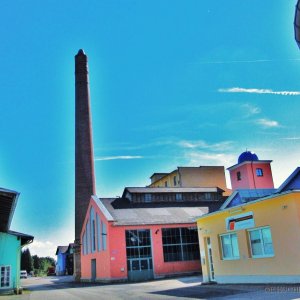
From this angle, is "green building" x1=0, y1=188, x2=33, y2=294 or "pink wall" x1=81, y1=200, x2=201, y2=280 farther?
"pink wall" x1=81, y1=200, x2=201, y2=280

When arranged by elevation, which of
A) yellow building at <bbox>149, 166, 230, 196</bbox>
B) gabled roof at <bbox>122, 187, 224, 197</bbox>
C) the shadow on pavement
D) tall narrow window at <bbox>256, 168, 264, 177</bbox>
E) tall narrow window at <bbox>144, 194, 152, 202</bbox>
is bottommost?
the shadow on pavement

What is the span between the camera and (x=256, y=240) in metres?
16.2

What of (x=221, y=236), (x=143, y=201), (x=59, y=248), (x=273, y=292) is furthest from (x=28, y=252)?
A: (x=273, y=292)

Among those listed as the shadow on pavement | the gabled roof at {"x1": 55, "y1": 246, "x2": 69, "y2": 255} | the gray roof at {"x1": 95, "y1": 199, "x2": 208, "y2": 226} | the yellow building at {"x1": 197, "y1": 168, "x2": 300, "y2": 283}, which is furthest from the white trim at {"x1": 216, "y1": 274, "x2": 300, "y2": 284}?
the gabled roof at {"x1": 55, "y1": 246, "x2": 69, "y2": 255}

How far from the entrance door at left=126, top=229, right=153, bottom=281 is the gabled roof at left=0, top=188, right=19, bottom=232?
12277 millimetres

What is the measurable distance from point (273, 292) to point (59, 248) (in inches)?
2671

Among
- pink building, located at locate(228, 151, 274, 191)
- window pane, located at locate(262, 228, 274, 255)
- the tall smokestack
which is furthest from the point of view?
the tall smokestack

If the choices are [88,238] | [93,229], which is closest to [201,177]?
[88,238]

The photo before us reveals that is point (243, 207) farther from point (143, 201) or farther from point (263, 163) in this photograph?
point (263, 163)

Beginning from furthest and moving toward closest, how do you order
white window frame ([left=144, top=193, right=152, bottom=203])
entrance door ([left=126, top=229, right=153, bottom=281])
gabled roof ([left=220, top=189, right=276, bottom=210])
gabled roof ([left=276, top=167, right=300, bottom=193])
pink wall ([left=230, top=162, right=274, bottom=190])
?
pink wall ([left=230, top=162, right=274, bottom=190]) → white window frame ([left=144, top=193, right=152, bottom=203]) → entrance door ([left=126, top=229, right=153, bottom=281]) → gabled roof ([left=220, top=189, right=276, bottom=210]) → gabled roof ([left=276, top=167, right=300, bottom=193])

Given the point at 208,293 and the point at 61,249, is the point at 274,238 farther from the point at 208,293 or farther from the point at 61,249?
the point at 61,249

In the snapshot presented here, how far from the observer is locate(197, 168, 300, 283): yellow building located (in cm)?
1411

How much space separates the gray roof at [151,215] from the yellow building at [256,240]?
38.0 feet

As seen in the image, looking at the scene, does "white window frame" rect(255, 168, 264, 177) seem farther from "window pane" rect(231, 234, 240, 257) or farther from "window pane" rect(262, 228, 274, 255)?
"window pane" rect(262, 228, 274, 255)
